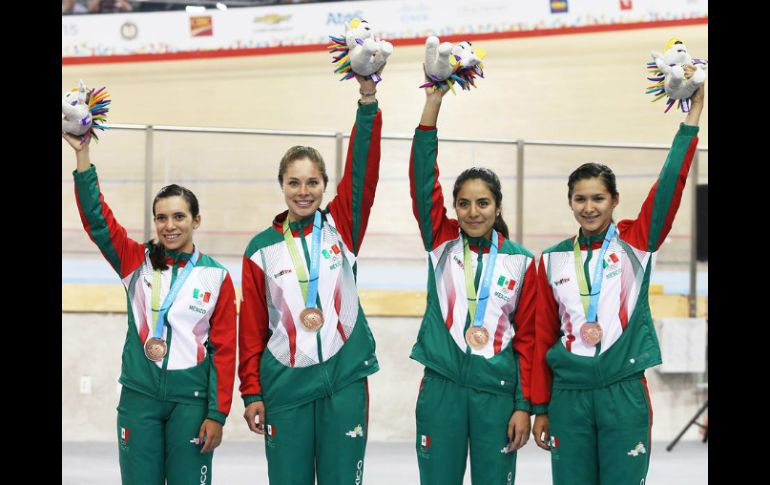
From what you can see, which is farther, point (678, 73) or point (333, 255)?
point (333, 255)

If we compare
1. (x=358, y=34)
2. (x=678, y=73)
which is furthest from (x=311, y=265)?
(x=678, y=73)

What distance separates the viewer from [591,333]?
10.6ft

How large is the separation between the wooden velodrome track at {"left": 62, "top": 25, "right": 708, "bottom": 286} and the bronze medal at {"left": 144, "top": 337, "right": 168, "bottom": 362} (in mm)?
4053

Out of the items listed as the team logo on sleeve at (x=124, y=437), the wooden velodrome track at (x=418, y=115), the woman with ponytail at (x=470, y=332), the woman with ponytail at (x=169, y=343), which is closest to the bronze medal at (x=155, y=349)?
the woman with ponytail at (x=169, y=343)

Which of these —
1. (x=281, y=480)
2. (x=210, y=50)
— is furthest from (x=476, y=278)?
(x=210, y=50)

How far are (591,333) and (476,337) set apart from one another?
0.41m

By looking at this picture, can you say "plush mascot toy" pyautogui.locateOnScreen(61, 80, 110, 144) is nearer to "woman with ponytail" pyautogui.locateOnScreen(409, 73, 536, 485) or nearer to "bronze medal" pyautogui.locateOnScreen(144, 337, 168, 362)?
"bronze medal" pyautogui.locateOnScreen(144, 337, 168, 362)

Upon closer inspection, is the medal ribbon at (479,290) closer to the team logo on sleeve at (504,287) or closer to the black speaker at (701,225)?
the team logo on sleeve at (504,287)

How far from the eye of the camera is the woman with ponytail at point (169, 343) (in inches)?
129

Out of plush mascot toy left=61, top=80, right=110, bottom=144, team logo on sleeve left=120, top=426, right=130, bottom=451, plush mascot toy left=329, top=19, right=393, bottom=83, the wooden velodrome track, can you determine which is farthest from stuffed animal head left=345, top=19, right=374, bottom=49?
the wooden velodrome track

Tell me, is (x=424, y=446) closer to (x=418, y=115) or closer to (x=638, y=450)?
(x=638, y=450)

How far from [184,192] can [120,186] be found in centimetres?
412

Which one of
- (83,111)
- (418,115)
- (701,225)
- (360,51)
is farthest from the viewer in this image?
(418,115)
